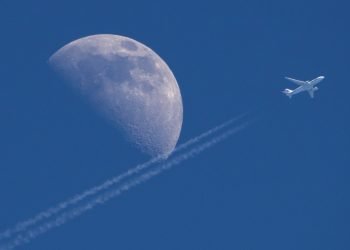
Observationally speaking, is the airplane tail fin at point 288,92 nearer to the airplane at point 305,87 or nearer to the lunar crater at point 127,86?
the airplane at point 305,87

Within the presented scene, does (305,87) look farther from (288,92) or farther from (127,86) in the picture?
(127,86)

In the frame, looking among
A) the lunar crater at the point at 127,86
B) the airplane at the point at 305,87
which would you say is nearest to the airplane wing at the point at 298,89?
the airplane at the point at 305,87

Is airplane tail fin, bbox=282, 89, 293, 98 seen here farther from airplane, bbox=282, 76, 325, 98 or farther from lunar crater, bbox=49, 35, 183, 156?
lunar crater, bbox=49, 35, 183, 156

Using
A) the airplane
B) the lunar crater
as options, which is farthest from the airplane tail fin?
the lunar crater

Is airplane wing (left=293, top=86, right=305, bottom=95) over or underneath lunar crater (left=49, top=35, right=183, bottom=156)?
over

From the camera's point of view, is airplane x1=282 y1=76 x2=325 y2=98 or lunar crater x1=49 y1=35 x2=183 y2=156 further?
airplane x1=282 y1=76 x2=325 y2=98

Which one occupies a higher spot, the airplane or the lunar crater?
the airplane

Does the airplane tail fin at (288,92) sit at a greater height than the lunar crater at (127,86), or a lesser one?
greater

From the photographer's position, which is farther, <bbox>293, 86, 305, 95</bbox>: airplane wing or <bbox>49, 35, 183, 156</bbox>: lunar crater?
<bbox>293, 86, 305, 95</bbox>: airplane wing

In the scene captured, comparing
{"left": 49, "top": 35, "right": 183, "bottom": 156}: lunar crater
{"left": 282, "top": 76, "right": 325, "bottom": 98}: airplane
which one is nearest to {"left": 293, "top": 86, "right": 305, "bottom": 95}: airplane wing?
{"left": 282, "top": 76, "right": 325, "bottom": 98}: airplane

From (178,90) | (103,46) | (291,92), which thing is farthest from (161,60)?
(291,92)

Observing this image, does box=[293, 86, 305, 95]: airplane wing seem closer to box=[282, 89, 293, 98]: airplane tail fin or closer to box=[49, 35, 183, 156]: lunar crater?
box=[282, 89, 293, 98]: airplane tail fin
